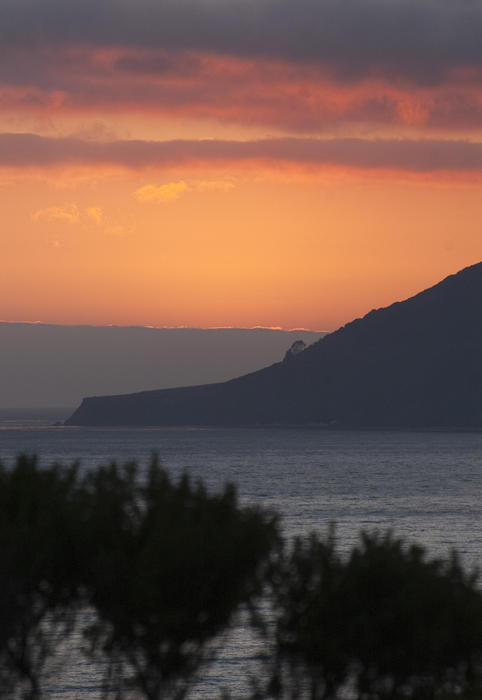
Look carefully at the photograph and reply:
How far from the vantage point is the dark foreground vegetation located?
23.9m

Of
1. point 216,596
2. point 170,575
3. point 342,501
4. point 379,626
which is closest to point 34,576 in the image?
point 170,575

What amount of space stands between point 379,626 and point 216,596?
149 inches

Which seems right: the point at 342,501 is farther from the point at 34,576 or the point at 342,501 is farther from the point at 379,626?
the point at 379,626

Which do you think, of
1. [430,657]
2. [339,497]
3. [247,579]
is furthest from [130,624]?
[339,497]

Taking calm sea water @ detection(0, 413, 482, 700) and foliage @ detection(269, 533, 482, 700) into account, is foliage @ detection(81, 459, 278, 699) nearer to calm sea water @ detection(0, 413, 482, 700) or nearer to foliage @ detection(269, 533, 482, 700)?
foliage @ detection(269, 533, 482, 700)

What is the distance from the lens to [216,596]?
2462 centimetres

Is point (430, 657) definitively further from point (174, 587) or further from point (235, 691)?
point (235, 691)

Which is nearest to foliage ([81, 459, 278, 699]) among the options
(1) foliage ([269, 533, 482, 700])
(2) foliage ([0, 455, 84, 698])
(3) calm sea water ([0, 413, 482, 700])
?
(2) foliage ([0, 455, 84, 698])

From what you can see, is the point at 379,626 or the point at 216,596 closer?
the point at 379,626

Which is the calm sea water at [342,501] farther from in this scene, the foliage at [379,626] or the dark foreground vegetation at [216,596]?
the foliage at [379,626]

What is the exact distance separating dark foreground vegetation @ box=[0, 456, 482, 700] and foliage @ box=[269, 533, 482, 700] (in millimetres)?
28

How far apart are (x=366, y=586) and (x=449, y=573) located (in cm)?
194

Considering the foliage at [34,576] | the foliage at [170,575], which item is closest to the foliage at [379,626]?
the foliage at [170,575]

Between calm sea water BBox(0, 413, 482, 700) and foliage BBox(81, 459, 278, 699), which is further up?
foliage BBox(81, 459, 278, 699)
